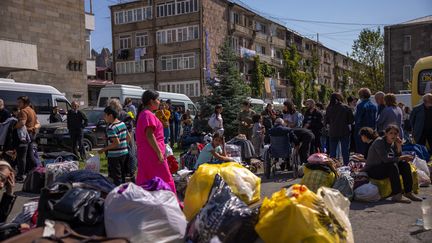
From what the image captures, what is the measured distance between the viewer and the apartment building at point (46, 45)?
76.1 feet

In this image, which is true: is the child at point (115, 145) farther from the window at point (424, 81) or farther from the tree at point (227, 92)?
the window at point (424, 81)

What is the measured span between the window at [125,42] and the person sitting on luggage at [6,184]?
153 ft

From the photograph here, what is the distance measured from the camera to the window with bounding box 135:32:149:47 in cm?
4819

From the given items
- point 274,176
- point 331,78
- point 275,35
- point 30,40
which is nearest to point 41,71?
point 30,40

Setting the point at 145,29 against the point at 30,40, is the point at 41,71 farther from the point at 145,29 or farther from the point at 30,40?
the point at 145,29

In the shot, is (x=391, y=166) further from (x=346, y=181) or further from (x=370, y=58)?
(x=370, y=58)

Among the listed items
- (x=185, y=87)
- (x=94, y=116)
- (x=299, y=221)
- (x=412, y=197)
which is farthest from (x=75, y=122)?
(x=185, y=87)

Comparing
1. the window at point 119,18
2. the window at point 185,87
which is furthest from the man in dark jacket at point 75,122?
the window at point 119,18

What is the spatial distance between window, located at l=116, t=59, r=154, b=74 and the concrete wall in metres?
18.4

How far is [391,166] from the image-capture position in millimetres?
6680

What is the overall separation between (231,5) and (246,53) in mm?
5969

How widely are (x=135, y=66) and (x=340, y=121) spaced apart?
138 ft

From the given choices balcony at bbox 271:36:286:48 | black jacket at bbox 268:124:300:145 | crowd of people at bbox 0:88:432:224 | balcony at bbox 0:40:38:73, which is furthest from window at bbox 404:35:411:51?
black jacket at bbox 268:124:300:145

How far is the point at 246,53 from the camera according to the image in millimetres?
49594
